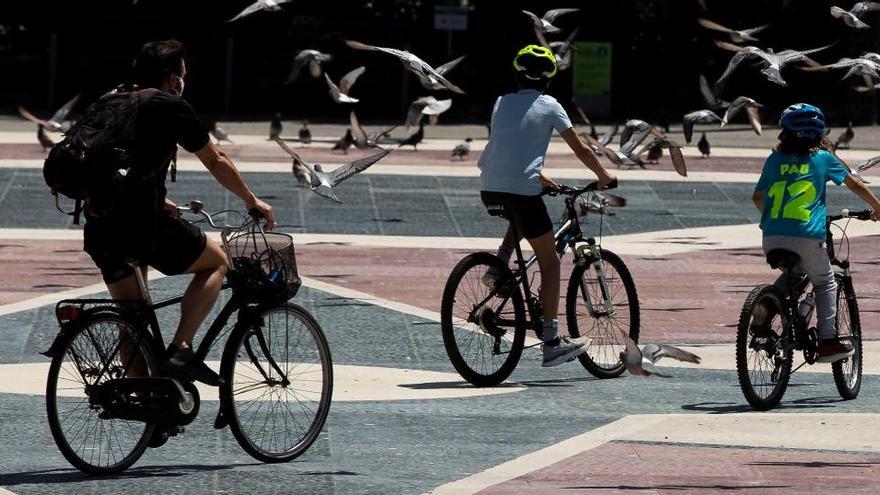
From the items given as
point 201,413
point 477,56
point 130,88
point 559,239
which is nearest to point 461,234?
point 559,239

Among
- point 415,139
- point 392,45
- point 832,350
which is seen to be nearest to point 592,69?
point 392,45

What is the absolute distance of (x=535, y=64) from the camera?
9.73 meters

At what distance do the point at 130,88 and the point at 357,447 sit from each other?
1.83 meters

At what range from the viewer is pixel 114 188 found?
696cm

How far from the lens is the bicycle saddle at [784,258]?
9148 millimetres

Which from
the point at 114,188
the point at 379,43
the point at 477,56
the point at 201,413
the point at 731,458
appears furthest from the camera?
the point at 477,56

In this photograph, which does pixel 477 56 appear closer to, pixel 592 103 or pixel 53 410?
pixel 592 103

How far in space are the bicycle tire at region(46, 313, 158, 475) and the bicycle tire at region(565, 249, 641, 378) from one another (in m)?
3.37

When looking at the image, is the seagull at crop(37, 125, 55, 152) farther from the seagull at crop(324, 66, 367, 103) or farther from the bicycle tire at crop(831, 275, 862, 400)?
the bicycle tire at crop(831, 275, 862, 400)

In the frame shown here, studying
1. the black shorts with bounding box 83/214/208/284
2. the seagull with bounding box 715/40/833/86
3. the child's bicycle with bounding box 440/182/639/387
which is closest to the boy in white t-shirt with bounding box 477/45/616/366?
the child's bicycle with bounding box 440/182/639/387

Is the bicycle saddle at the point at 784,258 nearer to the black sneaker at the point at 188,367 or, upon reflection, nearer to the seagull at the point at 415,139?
the black sneaker at the point at 188,367

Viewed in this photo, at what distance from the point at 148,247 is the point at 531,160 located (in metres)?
3.03

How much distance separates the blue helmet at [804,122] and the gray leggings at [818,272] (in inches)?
20.9

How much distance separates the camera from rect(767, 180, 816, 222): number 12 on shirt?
29.8ft
